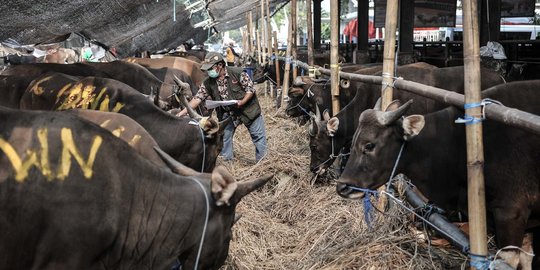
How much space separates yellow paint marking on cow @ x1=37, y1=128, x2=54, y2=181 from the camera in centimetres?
345

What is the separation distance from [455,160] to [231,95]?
17.3ft

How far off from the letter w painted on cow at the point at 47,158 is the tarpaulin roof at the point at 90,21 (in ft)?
10.7

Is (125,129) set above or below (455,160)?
above

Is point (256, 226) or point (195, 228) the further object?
point (256, 226)

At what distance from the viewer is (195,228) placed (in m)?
3.79

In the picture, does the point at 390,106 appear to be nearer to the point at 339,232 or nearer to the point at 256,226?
the point at 339,232

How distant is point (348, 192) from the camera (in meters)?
4.64

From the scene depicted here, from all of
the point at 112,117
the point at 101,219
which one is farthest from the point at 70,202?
the point at 112,117

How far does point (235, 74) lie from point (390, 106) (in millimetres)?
4607

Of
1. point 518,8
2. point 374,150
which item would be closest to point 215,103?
point 374,150

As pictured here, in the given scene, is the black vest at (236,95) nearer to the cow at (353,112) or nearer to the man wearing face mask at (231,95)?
the man wearing face mask at (231,95)

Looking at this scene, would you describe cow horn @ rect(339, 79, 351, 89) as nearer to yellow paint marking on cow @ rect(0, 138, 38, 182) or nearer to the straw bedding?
the straw bedding

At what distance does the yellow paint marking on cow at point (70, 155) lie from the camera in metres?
3.50

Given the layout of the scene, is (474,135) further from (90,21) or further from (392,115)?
(90,21)
